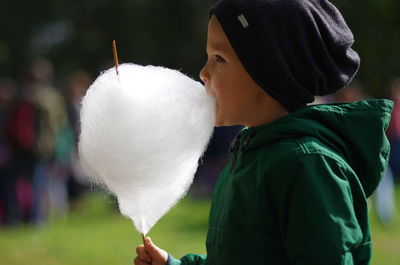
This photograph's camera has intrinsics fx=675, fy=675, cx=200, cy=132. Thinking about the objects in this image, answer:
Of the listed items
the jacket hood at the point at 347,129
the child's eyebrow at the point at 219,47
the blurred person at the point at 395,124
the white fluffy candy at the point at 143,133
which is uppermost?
the child's eyebrow at the point at 219,47

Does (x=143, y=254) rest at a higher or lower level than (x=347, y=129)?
lower

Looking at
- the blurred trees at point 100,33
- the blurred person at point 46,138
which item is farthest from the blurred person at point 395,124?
the blurred trees at point 100,33

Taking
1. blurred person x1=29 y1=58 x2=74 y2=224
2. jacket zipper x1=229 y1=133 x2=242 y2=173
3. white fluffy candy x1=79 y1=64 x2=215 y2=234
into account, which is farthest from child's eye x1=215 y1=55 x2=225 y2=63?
blurred person x1=29 y1=58 x2=74 y2=224

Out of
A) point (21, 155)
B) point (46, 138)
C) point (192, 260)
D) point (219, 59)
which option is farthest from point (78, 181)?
point (219, 59)

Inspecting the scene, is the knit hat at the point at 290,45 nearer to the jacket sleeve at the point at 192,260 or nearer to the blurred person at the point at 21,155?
the jacket sleeve at the point at 192,260

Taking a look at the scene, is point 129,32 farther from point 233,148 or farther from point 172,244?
point 233,148

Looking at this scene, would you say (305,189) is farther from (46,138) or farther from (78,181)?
(78,181)

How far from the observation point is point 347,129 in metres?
1.78

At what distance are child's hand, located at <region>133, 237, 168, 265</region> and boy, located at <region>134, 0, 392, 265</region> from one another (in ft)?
0.71

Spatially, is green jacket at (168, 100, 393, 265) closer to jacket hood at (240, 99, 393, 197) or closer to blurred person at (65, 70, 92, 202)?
jacket hood at (240, 99, 393, 197)

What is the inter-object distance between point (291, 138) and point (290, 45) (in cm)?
24

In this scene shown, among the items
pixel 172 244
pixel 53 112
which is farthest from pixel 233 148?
pixel 53 112

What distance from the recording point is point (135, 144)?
74.2 inches

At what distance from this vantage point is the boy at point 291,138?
5.32 feet
